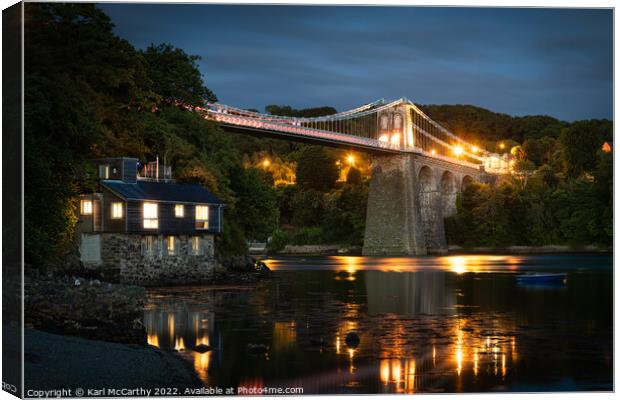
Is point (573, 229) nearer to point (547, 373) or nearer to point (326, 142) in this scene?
point (326, 142)

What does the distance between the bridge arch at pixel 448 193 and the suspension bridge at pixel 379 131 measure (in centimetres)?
222

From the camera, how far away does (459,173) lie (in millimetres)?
101750

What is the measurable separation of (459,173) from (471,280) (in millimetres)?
56282

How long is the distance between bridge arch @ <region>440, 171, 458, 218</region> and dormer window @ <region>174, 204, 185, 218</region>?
58738 mm

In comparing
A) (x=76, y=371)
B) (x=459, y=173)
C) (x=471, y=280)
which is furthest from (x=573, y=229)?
(x=76, y=371)

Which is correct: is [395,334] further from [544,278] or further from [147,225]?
[544,278]

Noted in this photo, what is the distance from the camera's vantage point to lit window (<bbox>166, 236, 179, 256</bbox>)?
3847cm

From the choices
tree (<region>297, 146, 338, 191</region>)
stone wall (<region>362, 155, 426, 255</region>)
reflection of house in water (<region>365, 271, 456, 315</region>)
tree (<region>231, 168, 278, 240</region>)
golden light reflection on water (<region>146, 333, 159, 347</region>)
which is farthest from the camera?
tree (<region>297, 146, 338, 191</region>)

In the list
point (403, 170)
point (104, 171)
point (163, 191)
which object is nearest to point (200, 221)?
point (163, 191)

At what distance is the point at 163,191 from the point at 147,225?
1992mm

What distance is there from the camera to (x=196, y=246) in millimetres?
39688

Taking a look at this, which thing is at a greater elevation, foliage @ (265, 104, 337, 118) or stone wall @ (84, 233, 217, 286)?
foliage @ (265, 104, 337, 118)

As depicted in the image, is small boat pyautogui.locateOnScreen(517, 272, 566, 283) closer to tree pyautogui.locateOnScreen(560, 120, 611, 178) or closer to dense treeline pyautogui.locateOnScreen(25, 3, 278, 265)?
tree pyautogui.locateOnScreen(560, 120, 611, 178)

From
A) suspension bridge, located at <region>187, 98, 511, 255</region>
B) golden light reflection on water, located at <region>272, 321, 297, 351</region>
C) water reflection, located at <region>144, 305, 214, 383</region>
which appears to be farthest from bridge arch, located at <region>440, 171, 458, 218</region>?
golden light reflection on water, located at <region>272, 321, 297, 351</region>
